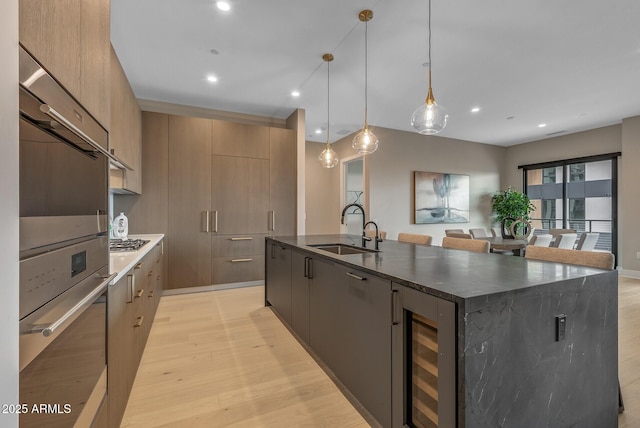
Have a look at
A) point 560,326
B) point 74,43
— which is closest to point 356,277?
point 560,326

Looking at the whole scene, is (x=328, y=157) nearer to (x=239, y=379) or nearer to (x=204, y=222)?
(x=204, y=222)

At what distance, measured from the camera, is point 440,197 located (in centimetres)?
667

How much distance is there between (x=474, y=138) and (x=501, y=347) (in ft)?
23.0

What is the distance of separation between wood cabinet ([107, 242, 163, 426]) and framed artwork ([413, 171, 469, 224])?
5.61m

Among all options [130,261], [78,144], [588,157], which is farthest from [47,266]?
[588,157]

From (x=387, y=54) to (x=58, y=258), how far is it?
3.37 meters

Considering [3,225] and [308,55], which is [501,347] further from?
[308,55]

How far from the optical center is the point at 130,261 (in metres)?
1.74

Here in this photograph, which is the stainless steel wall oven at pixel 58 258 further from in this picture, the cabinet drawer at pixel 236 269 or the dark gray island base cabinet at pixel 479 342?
the cabinet drawer at pixel 236 269

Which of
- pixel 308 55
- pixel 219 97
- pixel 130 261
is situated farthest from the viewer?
pixel 219 97

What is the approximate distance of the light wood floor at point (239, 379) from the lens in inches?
64.7

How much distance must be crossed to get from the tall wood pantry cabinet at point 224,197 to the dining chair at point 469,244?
2680 millimetres

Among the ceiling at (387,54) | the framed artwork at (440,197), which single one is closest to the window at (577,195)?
the ceiling at (387,54)

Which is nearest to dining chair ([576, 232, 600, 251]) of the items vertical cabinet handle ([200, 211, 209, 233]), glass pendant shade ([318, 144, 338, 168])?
glass pendant shade ([318, 144, 338, 168])
